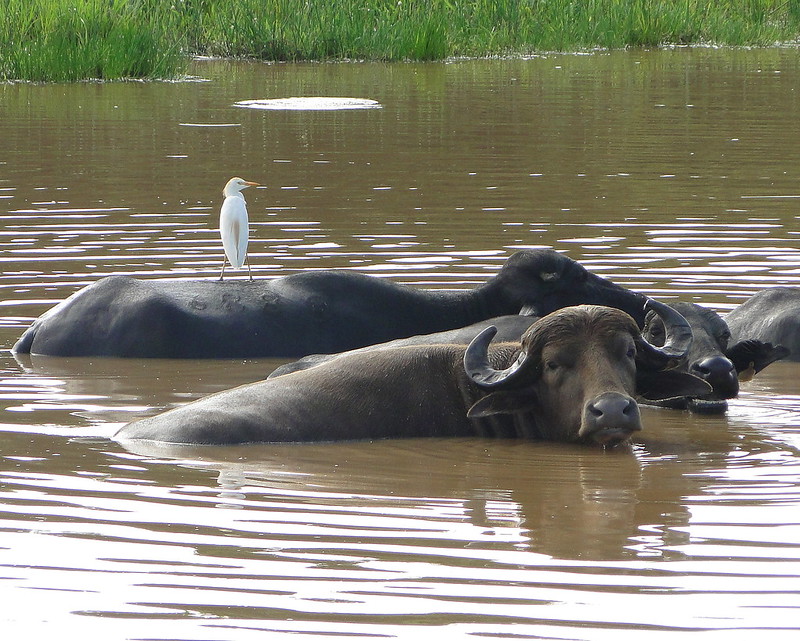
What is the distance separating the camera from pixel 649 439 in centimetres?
736

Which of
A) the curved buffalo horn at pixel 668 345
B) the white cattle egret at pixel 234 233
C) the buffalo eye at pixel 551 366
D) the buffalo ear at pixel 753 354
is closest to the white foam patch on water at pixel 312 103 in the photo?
the white cattle egret at pixel 234 233

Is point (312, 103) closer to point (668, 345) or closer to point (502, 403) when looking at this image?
point (668, 345)

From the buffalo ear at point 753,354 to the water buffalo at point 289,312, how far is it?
1051 mm

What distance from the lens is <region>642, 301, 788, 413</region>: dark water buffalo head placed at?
7.81 metres

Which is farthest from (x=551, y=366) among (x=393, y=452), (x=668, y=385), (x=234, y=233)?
(x=234, y=233)

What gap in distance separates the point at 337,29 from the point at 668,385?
23691mm

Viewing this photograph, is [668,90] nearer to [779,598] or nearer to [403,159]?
[403,159]

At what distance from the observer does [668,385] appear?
7246mm

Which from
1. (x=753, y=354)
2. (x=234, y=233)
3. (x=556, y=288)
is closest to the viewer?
(x=753, y=354)

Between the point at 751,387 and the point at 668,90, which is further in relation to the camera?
the point at 668,90

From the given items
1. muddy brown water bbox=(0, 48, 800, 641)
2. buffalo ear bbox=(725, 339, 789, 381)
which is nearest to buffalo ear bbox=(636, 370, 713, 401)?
muddy brown water bbox=(0, 48, 800, 641)

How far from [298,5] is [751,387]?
22911 mm

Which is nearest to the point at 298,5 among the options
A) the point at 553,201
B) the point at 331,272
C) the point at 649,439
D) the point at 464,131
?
the point at 464,131

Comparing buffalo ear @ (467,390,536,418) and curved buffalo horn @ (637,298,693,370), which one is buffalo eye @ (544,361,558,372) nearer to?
buffalo ear @ (467,390,536,418)
